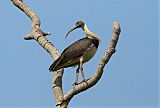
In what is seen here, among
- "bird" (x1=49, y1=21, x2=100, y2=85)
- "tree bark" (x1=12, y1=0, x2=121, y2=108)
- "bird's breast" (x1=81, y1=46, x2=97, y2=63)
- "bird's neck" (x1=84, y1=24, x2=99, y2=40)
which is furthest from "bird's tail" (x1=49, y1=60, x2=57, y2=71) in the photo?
"bird's neck" (x1=84, y1=24, x2=99, y2=40)

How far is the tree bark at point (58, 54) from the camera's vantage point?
473cm

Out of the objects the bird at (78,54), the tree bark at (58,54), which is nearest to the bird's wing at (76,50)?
the bird at (78,54)

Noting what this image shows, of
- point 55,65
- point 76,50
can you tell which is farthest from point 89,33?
point 55,65

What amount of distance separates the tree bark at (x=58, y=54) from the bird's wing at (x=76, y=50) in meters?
0.11

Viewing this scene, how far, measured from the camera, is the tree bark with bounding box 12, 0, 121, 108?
4733 millimetres

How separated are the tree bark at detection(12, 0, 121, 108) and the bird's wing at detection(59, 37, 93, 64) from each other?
108 mm

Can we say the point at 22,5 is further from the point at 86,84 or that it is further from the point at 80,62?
the point at 86,84

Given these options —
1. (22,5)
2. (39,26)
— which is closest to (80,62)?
(39,26)

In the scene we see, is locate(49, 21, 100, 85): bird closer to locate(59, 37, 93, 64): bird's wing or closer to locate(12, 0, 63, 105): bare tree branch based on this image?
locate(59, 37, 93, 64): bird's wing

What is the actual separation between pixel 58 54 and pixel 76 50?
0.26m

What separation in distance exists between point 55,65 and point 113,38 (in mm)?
1537

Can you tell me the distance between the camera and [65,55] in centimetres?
625

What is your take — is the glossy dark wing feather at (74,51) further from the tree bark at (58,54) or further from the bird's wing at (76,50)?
the tree bark at (58,54)

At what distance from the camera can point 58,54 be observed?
245 inches
